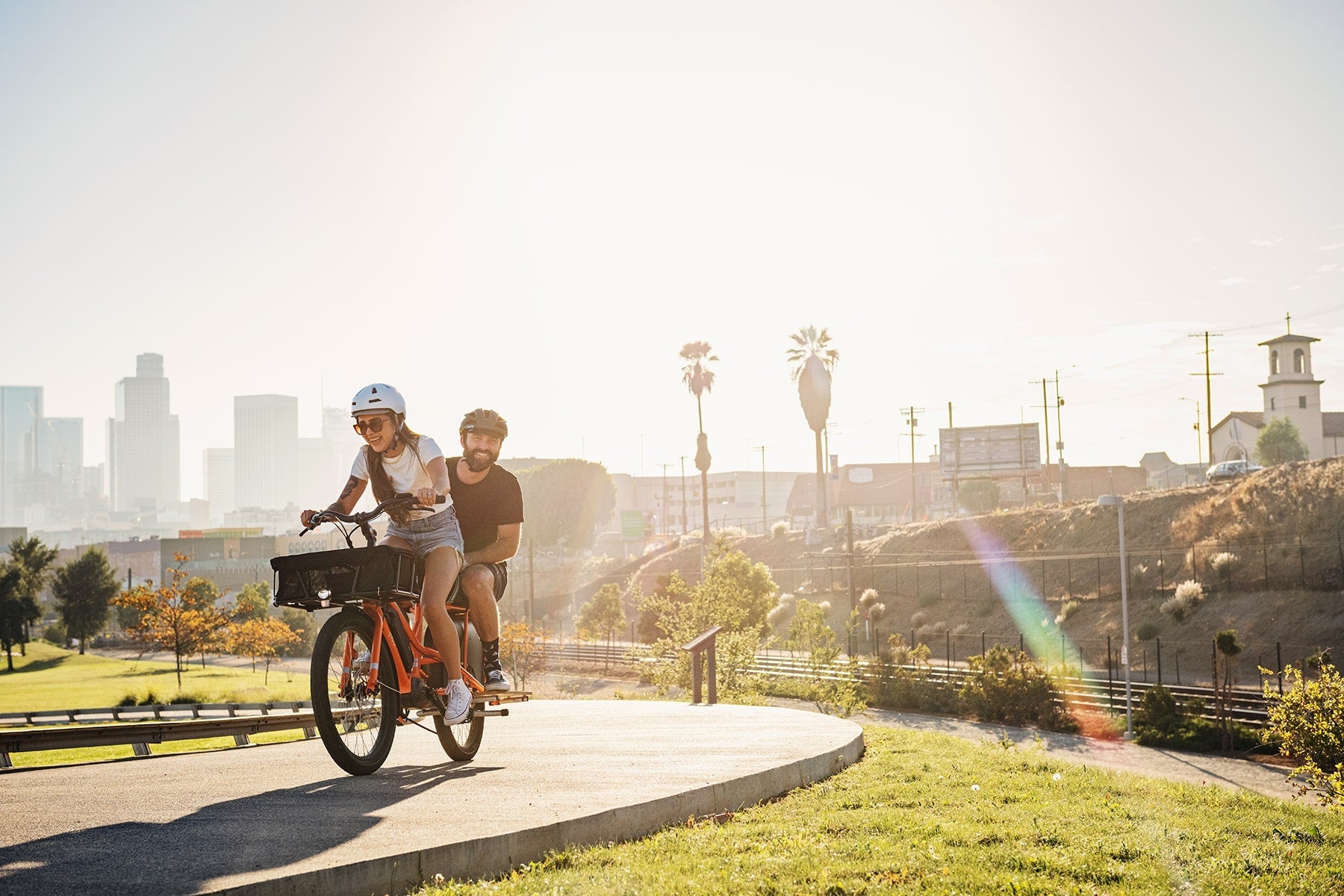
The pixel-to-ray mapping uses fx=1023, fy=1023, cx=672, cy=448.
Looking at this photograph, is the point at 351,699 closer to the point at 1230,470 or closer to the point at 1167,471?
the point at 1230,470

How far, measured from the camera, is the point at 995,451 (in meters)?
89.1

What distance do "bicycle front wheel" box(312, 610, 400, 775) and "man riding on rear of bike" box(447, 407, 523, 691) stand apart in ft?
3.13

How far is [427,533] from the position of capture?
23.6ft

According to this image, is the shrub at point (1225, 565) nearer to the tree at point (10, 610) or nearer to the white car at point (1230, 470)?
the white car at point (1230, 470)

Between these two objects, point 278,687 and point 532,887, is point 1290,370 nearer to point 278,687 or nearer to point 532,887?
point 278,687

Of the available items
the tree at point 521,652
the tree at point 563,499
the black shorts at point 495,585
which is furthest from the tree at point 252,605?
the black shorts at point 495,585

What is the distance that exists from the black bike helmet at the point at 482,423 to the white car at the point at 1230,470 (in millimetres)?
71064

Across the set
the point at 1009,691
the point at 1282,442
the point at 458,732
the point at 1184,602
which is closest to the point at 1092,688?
the point at 1009,691

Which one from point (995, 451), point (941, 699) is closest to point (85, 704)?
point (941, 699)

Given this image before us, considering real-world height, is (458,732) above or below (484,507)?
below

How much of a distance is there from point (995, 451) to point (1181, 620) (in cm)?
3993

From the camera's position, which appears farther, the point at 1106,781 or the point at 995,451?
the point at 995,451

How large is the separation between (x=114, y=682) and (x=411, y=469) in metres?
53.1

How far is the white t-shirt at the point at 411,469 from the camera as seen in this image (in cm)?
713
